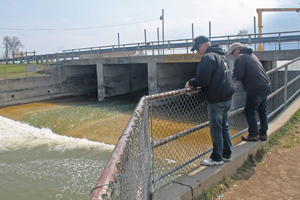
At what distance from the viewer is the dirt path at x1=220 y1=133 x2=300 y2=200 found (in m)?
3.38

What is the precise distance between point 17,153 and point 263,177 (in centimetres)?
943

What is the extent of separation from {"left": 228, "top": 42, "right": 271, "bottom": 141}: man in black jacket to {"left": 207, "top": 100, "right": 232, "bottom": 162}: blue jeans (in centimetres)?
102

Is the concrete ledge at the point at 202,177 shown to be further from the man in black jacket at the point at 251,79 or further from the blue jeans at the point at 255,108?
the man in black jacket at the point at 251,79

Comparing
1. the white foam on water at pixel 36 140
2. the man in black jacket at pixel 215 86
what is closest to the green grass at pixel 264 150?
the man in black jacket at pixel 215 86

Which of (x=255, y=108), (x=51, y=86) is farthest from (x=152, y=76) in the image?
(x=255, y=108)

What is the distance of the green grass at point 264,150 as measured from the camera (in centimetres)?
339

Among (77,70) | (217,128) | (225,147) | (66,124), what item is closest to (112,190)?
(217,128)

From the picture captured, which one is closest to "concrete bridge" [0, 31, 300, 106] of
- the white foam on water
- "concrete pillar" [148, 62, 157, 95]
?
"concrete pillar" [148, 62, 157, 95]

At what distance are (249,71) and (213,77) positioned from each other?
131 centimetres

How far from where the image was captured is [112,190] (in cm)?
110

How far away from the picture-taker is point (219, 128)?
357 centimetres

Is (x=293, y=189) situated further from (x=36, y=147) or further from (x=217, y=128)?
(x=36, y=147)

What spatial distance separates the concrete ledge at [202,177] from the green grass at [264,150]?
0.21 feet

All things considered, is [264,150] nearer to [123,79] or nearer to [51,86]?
[123,79]
